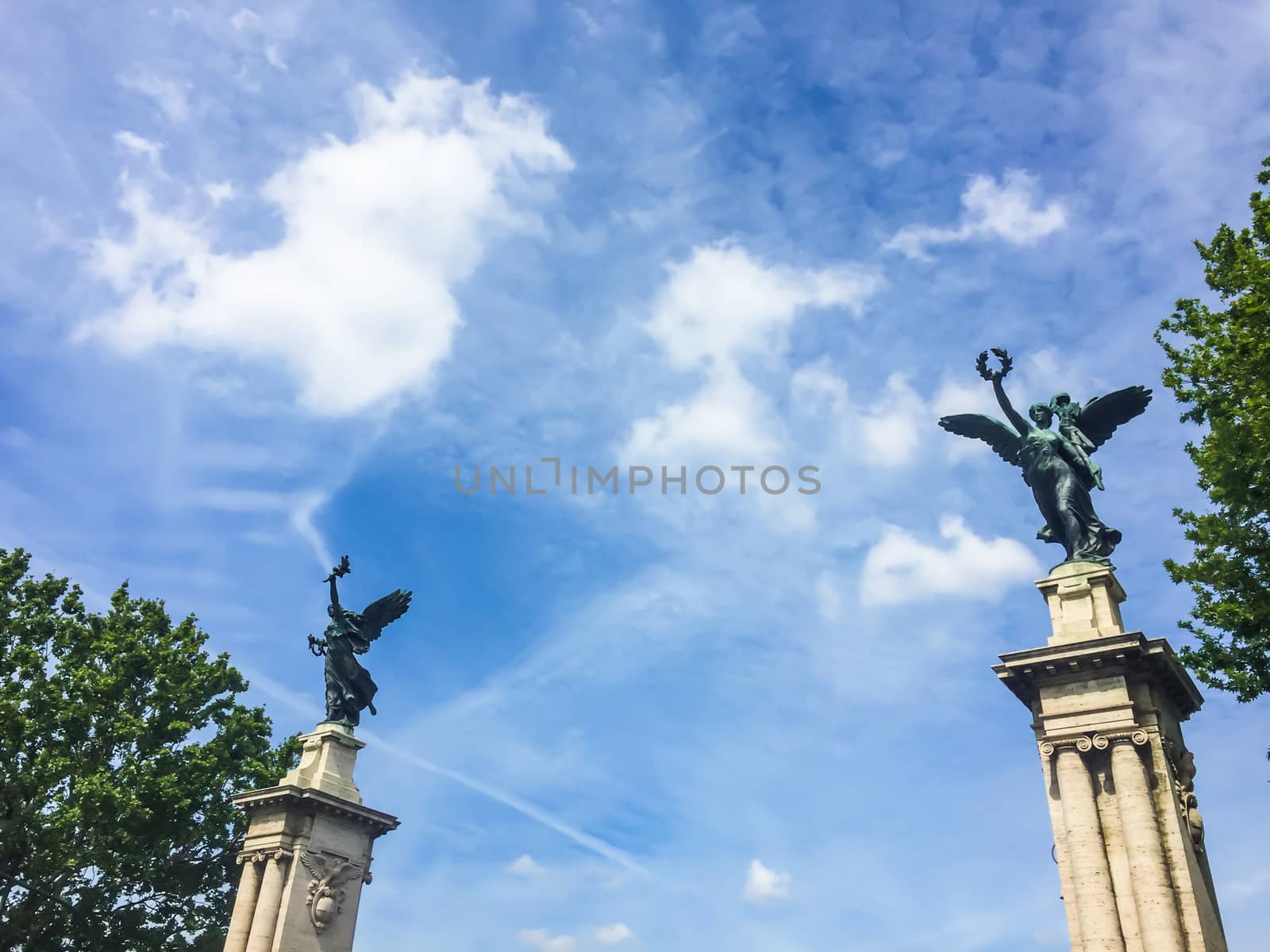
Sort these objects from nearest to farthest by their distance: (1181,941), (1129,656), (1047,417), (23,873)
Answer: (1181,941)
(1129,656)
(1047,417)
(23,873)

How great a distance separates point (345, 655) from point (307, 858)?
214 inches

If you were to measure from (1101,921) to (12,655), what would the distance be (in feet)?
98.7

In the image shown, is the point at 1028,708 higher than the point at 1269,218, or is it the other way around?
the point at 1269,218

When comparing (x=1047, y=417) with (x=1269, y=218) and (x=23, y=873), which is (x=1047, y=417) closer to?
(x=1269, y=218)

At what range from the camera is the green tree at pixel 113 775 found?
28609 mm

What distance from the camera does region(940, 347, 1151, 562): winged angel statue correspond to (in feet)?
60.7

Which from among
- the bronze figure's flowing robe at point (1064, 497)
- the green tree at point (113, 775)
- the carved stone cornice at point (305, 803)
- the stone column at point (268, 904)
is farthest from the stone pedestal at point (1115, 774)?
the green tree at point (113, 775)

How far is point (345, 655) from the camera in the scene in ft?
88.2

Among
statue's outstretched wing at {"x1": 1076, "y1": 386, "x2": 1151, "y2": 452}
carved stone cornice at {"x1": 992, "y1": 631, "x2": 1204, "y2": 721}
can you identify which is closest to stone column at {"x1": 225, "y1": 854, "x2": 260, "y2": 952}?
carved stone cornice at {"x1": 992, "y1": 631, "x2": 1204, "y2": 721}

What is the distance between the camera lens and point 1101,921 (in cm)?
1459

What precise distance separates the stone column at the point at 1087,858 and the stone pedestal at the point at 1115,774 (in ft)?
0.04

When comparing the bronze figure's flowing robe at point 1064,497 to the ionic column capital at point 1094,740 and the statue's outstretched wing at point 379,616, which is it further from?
the statue's outstretched wing at point 379,616

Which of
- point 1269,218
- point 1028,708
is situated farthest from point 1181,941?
point 1269,218

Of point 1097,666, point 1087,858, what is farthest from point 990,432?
point 1087,858
